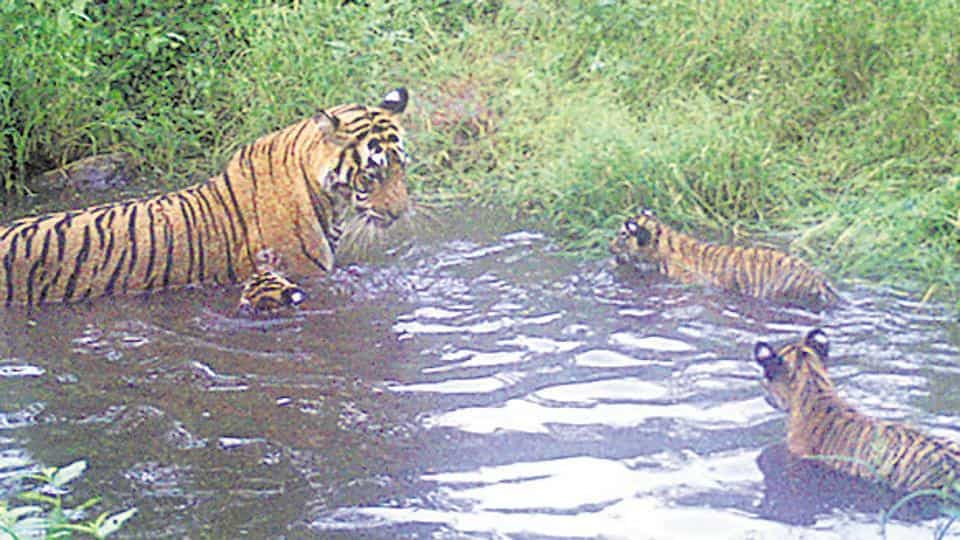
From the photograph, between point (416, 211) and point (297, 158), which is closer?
point (297, 158)

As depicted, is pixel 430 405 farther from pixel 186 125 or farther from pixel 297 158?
pixel 186 125

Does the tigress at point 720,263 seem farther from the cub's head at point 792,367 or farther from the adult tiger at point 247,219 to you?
the cub's head at point 792,367

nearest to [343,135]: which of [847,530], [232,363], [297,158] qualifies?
[297,158]

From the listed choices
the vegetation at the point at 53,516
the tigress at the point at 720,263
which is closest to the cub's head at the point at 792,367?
the tigress at the point at 720,263

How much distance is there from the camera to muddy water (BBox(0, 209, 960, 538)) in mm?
3914

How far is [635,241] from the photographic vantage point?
6.27 metres

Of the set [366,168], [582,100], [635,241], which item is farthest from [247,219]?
[582,100]

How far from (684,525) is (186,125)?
561cm

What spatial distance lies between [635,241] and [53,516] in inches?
142

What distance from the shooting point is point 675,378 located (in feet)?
16.3

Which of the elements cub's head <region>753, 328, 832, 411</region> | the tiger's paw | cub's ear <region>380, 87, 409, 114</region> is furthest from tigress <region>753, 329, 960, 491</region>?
cub's ear <region>380, 87, 409, 114</region>

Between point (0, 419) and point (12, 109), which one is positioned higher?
point (12, 109)

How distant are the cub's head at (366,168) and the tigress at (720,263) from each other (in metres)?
1.04

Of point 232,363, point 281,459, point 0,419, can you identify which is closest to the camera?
point 281,459
